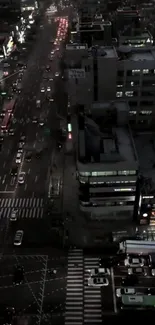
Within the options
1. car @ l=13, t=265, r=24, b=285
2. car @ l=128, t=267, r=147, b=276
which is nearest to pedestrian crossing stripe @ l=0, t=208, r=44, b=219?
car @ l=13, t=265, r=24, b=285

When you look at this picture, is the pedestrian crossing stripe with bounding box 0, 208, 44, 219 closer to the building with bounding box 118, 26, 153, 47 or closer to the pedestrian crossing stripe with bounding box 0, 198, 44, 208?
the pedestrian crossing stripe with bounding box 0, 198, 44, 208

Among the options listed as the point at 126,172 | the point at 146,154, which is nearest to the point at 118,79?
the point at 146,154

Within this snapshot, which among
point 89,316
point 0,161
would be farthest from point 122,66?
point 89,316

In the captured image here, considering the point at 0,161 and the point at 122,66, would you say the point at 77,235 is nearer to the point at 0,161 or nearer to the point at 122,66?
the point at 0,161

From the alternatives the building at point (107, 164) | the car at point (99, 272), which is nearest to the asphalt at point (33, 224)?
the car at point (99, 272)

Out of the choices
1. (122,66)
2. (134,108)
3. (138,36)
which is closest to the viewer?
(122,66)

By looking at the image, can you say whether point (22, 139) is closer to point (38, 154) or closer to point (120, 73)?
point (38, 154)
